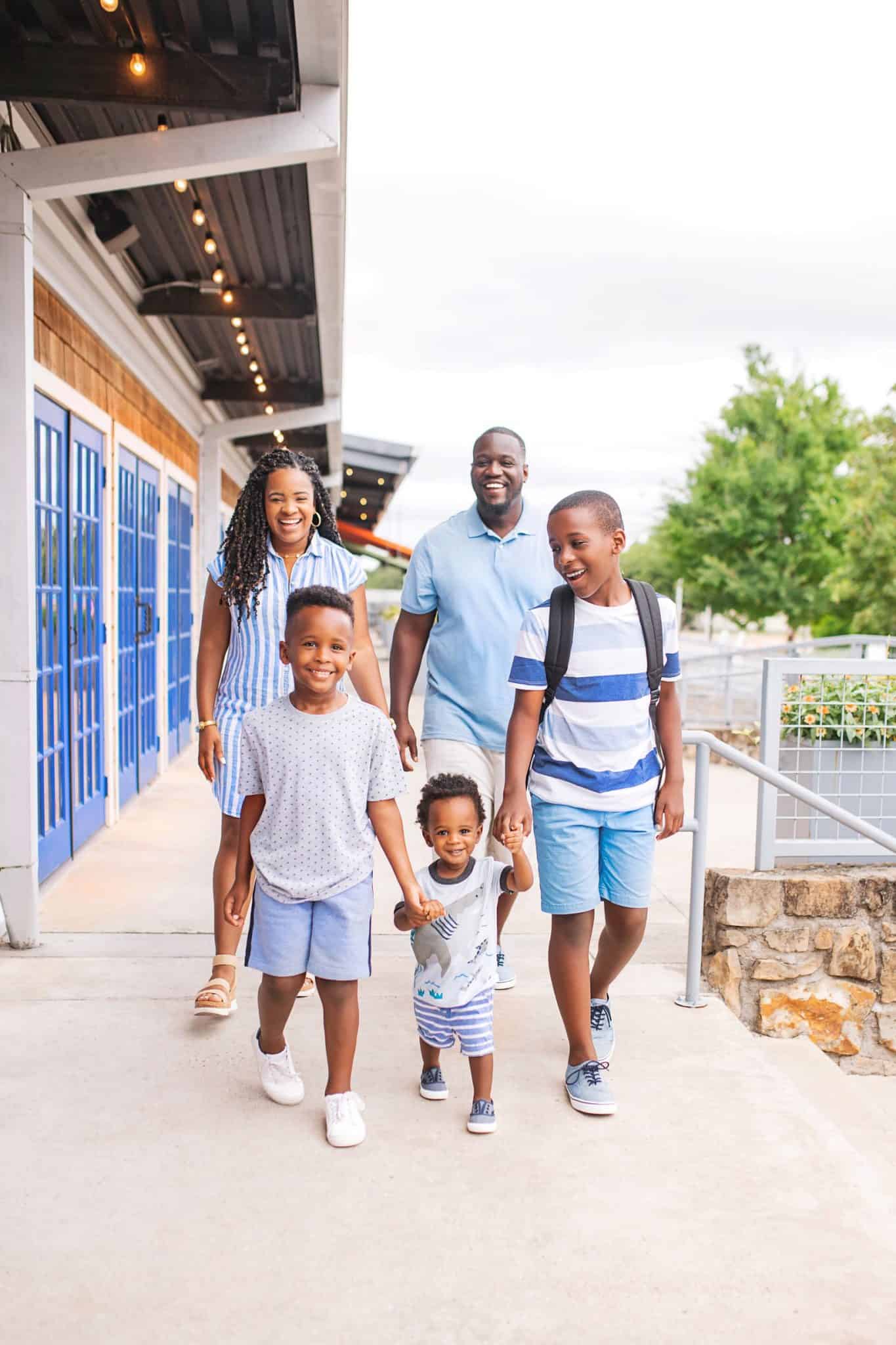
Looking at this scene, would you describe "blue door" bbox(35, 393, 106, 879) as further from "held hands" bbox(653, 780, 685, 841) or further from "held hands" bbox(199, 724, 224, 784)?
"held hands" bbox(653, 780, 685, 841)

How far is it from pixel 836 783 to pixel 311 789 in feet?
10.6

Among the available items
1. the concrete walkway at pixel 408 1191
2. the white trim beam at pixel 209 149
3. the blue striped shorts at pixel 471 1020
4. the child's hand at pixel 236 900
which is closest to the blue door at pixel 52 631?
the white trim beam at pixel 209 149

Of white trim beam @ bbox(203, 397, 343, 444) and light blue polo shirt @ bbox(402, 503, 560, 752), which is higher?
white trim beam @ bbox(203, 397, 343, 444)

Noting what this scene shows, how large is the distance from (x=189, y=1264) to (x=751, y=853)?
550 centimetres

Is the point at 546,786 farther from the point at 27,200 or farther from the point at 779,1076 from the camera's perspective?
the point at 27,200

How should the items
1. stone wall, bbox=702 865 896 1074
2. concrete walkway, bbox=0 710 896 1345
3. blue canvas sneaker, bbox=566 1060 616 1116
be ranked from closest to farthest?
concrete walkway, bbox=0 710 896 1345
blue canvas sneaker, bbox=566 1060 616 1116
stone wall, bbox=702 865 896 1074

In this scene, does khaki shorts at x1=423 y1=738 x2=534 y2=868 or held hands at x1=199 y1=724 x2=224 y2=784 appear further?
khaki shorts at x1=423 y1=738 x2=534 y2=868


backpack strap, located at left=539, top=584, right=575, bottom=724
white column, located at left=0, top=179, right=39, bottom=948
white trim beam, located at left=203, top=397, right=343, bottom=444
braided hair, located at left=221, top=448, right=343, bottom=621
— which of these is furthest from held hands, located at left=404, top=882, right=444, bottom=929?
white trim beam, located at left=203, top=397, right=343, bottom=444

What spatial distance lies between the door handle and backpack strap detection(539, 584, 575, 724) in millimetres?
5170

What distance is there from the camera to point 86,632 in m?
6.10

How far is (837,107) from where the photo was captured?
16.2 m

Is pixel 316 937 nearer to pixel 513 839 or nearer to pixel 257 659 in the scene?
pixel 513 839

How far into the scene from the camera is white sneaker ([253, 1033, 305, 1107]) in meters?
2.89

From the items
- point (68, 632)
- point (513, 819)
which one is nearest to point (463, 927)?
point (513, 819)
